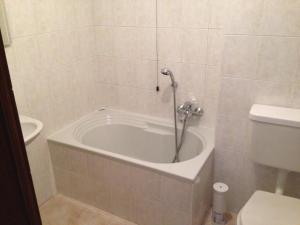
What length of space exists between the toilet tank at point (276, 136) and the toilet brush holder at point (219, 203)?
0.35 m

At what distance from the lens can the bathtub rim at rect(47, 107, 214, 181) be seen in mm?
1647

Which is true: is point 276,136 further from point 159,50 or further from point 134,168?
point 159,50

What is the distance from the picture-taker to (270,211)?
4.62ft

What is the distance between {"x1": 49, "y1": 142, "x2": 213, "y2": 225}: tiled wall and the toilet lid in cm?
34

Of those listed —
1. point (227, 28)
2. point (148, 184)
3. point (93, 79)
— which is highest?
point (227, 28)

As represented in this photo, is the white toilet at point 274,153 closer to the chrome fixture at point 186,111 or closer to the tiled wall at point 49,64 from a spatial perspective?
the chrome fixture at point 186,111

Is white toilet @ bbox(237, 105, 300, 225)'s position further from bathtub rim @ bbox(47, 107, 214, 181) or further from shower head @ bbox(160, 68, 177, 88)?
shower head @ bbox(160, 68, 177, 88)

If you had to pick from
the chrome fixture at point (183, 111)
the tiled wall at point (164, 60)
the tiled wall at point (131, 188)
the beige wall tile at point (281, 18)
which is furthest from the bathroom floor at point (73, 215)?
the beige wall tile at point (281, 18)

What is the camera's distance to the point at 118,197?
1942 mm

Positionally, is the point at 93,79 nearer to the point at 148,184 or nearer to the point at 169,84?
the point at 169,84

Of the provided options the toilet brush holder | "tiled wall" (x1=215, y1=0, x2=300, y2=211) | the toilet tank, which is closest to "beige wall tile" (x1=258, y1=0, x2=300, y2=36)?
"tiled wall" (x1=215, y1=0, x2=300, y2=211)

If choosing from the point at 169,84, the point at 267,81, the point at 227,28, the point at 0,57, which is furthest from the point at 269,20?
the point at 0,57

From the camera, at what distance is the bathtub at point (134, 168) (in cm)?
169

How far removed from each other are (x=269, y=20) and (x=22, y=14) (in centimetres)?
152
